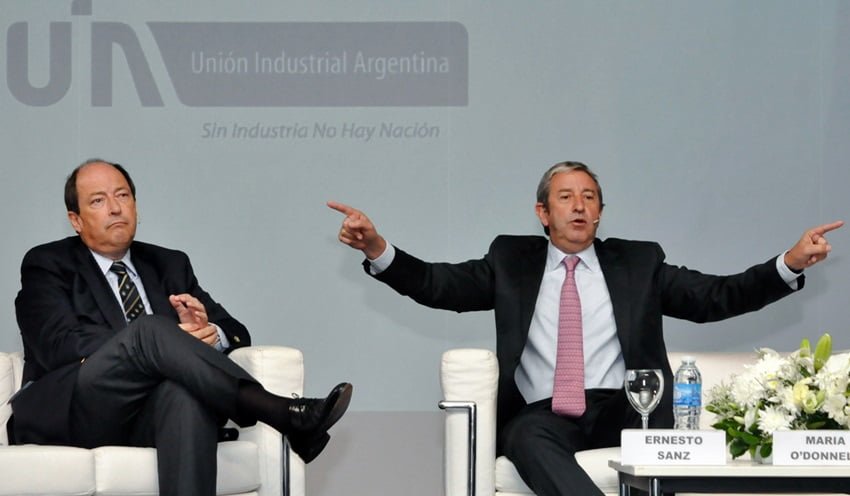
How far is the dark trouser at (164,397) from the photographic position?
3.63 m

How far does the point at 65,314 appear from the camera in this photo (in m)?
4.06

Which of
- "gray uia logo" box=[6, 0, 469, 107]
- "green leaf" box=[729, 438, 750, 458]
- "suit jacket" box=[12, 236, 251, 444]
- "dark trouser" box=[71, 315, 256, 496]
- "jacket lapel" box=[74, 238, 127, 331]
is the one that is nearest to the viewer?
"green leaf" box=[729, 438, 750, 458]

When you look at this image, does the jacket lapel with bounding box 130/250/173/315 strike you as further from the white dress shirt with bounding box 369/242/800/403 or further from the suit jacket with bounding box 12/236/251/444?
the white dress shirt with bounding box 369/242/800/403

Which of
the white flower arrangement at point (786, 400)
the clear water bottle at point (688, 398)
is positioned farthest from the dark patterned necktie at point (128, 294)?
the white flower arrangement at point (786, 400)

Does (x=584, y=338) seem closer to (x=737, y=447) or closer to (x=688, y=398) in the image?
(x=688, y=398)

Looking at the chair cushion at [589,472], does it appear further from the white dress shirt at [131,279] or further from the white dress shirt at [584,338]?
the white dress shirt at [131,279]

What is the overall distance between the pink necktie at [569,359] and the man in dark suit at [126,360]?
832 millimetres

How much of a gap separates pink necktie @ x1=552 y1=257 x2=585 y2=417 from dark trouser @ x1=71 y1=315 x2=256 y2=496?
1.04 meters

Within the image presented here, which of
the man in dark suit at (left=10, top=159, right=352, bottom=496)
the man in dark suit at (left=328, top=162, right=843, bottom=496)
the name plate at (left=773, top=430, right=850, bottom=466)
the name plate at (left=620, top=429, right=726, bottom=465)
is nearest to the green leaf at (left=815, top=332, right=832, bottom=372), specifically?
the name plate at (left=773, top=430, right=850, bottom=466)

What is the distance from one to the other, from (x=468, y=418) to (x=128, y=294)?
119 cm

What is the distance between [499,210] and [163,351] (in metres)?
2.34

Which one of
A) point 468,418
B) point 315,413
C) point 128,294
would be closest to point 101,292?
point 128,294

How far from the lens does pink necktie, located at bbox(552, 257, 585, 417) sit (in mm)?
4207

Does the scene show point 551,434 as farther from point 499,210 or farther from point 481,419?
point 499,210
